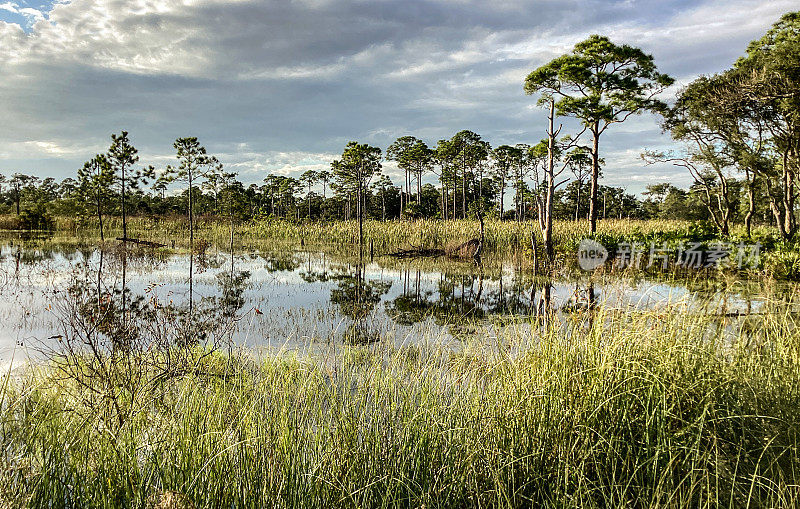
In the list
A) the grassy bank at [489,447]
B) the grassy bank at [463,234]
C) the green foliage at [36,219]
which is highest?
the green foliage at [36,219]

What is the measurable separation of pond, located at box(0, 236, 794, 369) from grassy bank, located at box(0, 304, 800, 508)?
94 cm

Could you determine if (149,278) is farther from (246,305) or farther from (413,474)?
(413,474)

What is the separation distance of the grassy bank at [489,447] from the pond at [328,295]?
936 millimetres

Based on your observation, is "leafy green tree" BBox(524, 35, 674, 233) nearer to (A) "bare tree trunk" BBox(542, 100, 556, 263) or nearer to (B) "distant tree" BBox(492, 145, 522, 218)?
(A) "bare tree trunk" BBox(542, 100, 556, 263)

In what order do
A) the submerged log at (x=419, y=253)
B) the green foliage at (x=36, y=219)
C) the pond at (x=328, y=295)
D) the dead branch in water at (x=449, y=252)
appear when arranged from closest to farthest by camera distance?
the pond at (x=328, y=295)
the dead branch in water at (x=449, y=252)
the submerged log at (x=419, y=253)
the green foliage at (x=36, y=219)

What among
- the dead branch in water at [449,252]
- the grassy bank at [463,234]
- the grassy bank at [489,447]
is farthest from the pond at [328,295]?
the grassy bank at [463,234]

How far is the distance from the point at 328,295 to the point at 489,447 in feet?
27.1

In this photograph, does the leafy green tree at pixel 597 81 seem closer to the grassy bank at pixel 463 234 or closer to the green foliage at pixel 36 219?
the grassy bank at pixel 463 234

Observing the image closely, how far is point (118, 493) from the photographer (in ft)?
7.46

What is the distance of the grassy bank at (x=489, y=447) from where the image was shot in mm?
2252

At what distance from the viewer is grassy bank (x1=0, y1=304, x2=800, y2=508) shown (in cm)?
225

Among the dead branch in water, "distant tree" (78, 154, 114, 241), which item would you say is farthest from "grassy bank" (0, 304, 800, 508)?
"distant tree" (78, 154, 114, 241)

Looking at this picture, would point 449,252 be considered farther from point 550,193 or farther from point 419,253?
point 550,193

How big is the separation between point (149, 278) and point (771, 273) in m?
17.4
